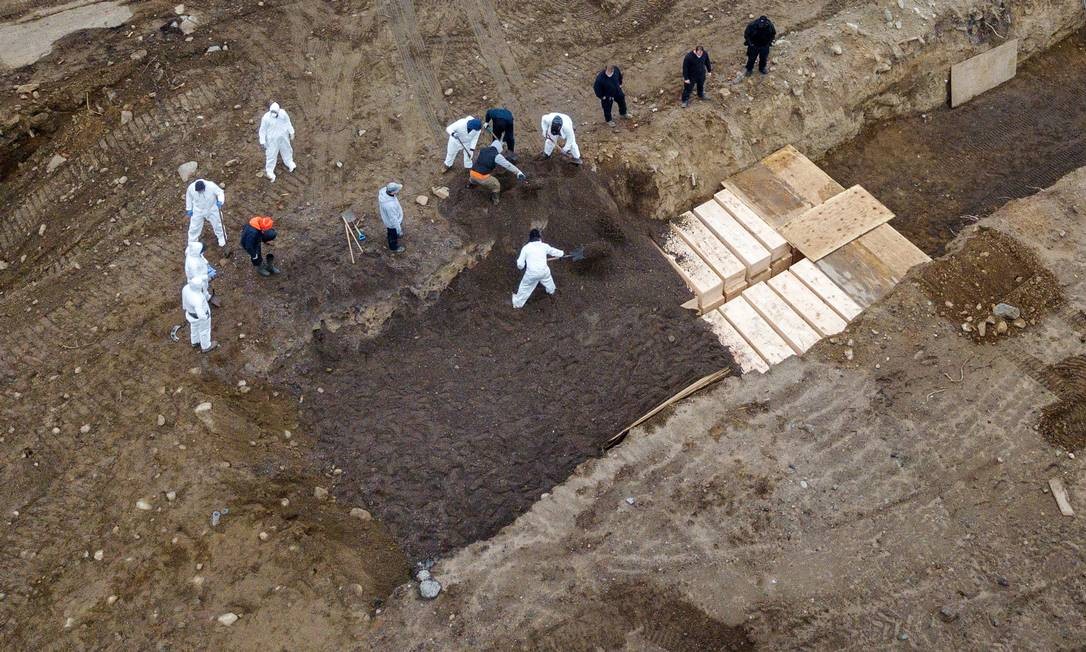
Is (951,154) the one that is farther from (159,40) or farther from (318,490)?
(159,40)

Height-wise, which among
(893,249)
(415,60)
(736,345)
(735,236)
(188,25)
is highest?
(188,25)

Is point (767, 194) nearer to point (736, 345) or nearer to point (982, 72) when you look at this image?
point (736, 345)

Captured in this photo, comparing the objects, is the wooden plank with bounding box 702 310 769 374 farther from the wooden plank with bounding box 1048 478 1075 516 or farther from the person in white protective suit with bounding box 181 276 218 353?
the person in white protective suit with bounding box 181 276 218 353

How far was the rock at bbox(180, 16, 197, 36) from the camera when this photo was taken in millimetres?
12578

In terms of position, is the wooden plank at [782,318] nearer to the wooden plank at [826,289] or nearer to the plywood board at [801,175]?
the wooden plank at [826,289]

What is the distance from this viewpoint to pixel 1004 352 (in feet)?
30.8

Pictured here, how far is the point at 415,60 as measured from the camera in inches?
490

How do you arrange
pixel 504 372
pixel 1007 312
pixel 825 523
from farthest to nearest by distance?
pixel 504 372, pixel 1007 312, pixel 825 523

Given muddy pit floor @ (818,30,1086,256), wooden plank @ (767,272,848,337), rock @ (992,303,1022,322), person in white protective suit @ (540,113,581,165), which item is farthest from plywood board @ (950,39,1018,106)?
person in white protective suit @ (540,113,581,165)

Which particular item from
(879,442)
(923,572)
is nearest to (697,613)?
(923,572)

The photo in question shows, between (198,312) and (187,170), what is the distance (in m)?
3.30

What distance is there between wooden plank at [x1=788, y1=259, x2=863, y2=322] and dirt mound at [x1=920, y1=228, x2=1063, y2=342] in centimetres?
100

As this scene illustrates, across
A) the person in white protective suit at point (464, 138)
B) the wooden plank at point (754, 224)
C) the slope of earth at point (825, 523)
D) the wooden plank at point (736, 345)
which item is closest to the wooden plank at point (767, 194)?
the wooden plank at point (754, 224)

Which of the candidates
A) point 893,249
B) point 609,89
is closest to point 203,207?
point 609,89
